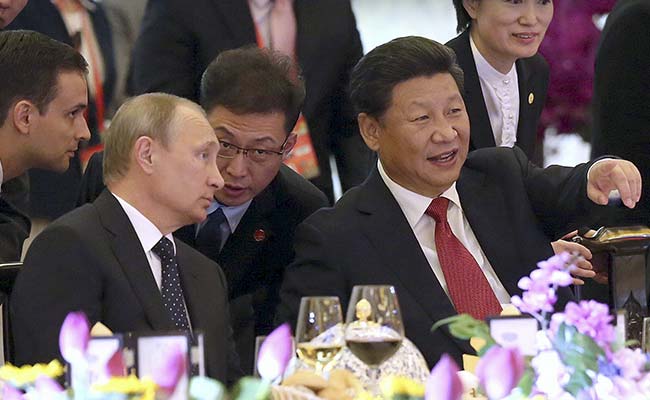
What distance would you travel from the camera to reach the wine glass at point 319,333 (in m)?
2.10

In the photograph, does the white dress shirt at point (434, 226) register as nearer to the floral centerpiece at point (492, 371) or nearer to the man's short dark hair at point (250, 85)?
the man's short dark hair at point (250, 85)

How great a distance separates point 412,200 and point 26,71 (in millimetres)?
948

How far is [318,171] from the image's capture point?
382cm

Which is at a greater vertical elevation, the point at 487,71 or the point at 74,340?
the point at 487,71

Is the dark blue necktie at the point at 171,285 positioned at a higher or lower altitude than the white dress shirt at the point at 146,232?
lower

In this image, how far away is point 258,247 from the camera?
10.9 ft

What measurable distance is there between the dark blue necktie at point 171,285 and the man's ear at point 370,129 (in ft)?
2.29

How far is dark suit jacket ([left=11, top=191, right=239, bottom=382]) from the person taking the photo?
249cm

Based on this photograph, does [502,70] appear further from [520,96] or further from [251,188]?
[251,188]

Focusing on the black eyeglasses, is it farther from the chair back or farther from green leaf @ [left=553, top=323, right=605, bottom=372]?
green leaf @ [left=553, top=323, right=605, bottom=372]

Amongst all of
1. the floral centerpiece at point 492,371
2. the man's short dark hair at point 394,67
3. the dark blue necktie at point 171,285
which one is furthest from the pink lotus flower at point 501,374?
the man's short dark hair at point 394,67

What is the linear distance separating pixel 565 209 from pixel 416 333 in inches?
20.4

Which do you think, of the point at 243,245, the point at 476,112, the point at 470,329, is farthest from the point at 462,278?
the point at 470,329

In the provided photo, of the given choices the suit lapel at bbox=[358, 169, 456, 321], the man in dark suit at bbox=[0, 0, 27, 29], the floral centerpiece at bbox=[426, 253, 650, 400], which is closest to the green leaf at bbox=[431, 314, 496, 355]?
the floral centerpiece at bbox=[426, 253, 650, 400]
